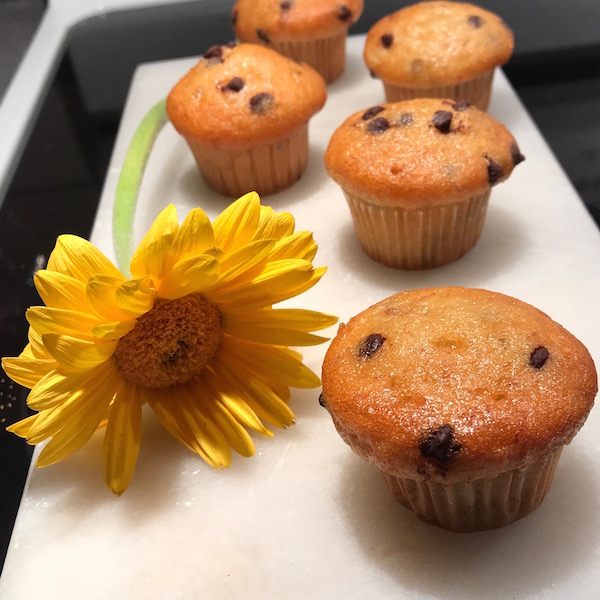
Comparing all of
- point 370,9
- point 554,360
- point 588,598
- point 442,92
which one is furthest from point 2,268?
point 370,9

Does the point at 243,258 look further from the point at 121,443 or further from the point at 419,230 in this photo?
the point at 419,230

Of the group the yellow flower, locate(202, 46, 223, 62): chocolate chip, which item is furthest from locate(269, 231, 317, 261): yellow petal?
locate(202, 46, 223, 62): chocolate chip

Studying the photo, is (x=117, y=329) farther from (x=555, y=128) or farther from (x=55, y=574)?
(x=555, y=128)

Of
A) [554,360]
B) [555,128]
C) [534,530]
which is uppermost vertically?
[554,360]

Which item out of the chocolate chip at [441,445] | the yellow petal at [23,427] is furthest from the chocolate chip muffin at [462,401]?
the yellow petal at [23,427]

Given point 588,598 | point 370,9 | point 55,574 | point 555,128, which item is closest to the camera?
point 588,598
